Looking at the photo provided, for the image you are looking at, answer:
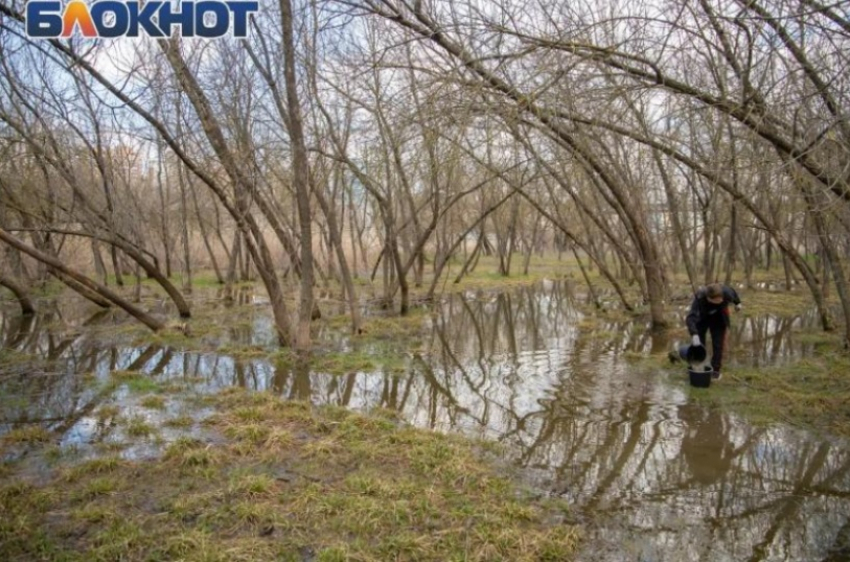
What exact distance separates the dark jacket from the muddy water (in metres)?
0.93

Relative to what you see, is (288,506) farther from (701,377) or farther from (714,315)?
(714,315)

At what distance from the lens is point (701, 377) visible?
7.59 metres

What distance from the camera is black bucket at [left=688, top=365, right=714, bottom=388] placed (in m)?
7.55

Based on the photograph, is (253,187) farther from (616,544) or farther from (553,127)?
(616,544)

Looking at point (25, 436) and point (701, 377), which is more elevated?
point (701, 377)

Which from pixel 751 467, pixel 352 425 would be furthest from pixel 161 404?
pixel 751 467

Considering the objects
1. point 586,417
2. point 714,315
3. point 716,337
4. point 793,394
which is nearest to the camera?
point 586,417

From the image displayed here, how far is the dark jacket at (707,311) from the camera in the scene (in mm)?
7617

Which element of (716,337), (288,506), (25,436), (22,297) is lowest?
(288,506)

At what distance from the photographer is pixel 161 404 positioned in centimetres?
709

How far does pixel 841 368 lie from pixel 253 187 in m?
9.60

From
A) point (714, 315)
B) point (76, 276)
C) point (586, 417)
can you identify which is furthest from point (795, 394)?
point (76, 276)

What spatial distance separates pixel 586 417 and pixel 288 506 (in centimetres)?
377

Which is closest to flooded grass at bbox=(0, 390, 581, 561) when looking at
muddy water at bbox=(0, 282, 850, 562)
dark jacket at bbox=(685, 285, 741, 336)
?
muddy water at bbox=(0, 282, 850, 562)
